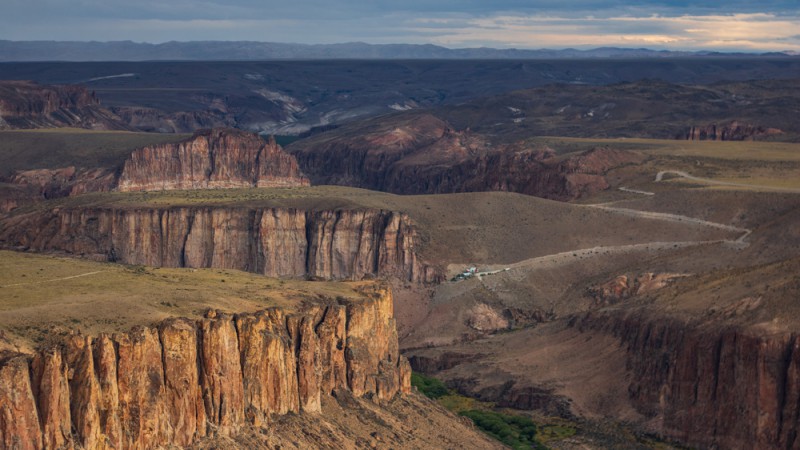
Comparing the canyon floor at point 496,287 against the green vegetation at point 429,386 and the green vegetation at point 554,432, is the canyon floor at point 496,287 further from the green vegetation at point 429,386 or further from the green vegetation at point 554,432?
the green vegetation at point 429,386

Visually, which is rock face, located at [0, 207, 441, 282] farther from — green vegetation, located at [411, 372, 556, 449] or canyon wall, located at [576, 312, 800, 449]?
canyon wall, located at [576, 312, 800, 449]

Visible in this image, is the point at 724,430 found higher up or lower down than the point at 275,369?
lower down

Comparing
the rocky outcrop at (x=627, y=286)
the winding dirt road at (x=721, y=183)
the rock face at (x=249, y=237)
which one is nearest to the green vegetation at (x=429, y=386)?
the rocky outcrop at (x=627, y=286)

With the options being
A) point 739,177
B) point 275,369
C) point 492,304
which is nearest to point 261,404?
point 275,369

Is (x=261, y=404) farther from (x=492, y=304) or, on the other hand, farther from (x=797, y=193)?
(x=797, y=193)

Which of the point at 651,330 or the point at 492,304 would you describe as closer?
the point at 651,330

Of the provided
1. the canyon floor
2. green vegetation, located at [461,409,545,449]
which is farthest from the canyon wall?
green vegetation, located at [461,409,545,449]
